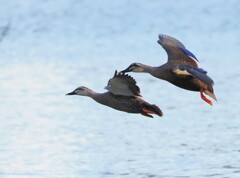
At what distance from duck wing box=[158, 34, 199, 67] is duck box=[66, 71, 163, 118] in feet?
3.15

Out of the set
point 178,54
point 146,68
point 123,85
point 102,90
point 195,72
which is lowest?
point 123,85

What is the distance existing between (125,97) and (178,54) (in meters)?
1.39

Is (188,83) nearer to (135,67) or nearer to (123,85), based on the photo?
(135,67)

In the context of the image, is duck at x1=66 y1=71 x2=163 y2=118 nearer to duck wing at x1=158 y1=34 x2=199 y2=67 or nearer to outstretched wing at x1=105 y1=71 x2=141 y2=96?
outstretched wing at x1=105 y1=71 x2=141 y2=96

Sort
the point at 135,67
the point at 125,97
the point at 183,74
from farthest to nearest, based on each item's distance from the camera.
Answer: the point at 135,67, the point at 183,74, the point at 125,97

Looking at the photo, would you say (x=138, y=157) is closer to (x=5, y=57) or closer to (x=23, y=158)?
(x=23, y=158)

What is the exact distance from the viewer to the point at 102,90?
2361cm

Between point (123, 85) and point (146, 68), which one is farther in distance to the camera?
point (146, 68)

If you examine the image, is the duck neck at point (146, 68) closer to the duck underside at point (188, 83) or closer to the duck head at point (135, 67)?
the duck head at point (135, 67)

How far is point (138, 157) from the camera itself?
18016 millimetres

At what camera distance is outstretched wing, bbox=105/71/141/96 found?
44.2 feet

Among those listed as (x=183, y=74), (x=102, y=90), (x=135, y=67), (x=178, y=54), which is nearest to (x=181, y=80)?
(x=183, y=74)

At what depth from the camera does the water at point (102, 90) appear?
1773cm

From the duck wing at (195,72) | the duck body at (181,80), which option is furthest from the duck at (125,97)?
the duck wing at (195,72)
